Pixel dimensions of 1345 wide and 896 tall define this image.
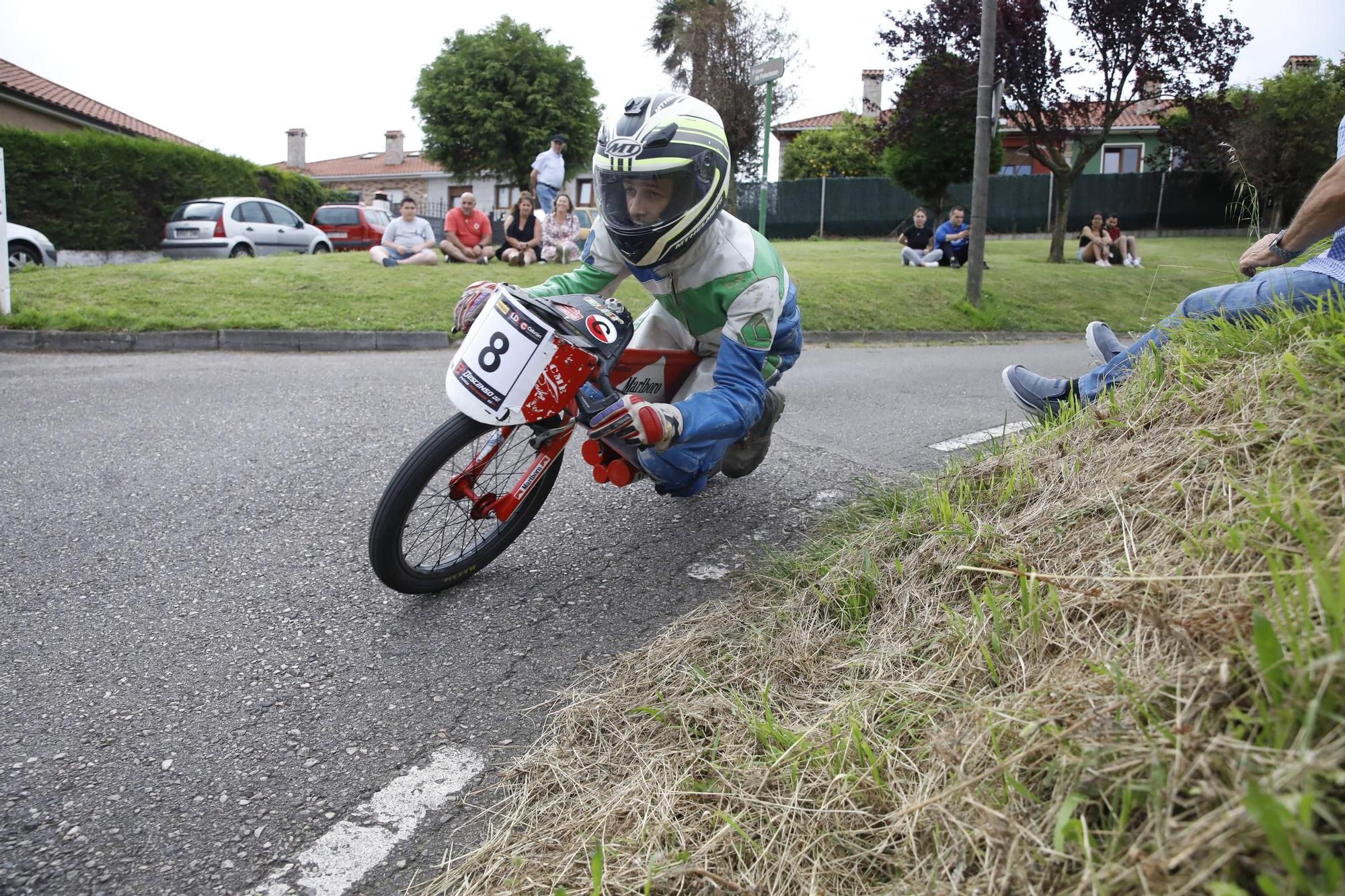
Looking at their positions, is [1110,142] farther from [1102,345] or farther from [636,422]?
[636,422]

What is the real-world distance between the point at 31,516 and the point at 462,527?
5.83 feet

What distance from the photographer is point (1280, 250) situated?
327 cm

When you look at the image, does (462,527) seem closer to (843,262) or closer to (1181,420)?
(1181,420)

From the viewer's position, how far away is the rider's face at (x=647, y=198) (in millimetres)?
3223

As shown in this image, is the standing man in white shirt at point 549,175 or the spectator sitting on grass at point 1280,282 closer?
Result: the spectator sitting on grass at point 1280,282

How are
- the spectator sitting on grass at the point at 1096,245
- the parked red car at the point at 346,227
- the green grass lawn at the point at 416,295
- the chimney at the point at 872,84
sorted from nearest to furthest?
the green grass lawn at the point at 416,295 → the spectator sitting on grass at the point at 1096,245 → the parked red car at the point at 346,227 → the chimney at the point at 872,84

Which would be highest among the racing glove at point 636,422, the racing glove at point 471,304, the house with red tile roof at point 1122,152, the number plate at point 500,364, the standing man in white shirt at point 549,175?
the house with red tile roof at point 1122,152

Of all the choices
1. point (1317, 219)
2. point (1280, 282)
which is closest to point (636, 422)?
point (1280, 282)

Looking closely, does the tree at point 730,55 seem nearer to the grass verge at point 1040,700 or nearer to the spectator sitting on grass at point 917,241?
the spectator sitting on grass at point 917,241

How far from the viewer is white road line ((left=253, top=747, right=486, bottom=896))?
1.86 meters

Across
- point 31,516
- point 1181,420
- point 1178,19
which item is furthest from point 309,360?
point 1178,19

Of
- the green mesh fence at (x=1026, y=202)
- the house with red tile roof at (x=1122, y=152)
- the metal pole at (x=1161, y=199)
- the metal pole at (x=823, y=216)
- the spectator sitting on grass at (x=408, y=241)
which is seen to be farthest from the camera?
the house with red tile roof at (x=1122, y=152)

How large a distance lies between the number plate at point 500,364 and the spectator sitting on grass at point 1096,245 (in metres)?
18.5

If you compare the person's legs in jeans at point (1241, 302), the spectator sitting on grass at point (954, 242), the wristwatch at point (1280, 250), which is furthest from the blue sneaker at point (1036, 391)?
the spectator sitting on grass at point (954, 242)
